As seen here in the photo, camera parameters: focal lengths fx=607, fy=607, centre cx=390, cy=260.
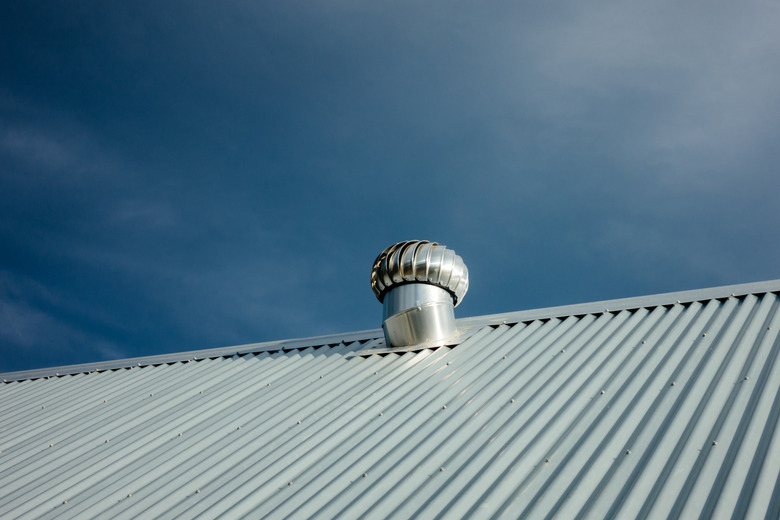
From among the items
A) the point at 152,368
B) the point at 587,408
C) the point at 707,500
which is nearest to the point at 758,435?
the point at 707,500

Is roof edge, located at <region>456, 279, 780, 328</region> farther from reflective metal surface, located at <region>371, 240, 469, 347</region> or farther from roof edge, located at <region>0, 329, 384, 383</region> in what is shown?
roof edge, located at <region>0, 329, 384, 383</region>

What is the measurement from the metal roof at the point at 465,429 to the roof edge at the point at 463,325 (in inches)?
1.8

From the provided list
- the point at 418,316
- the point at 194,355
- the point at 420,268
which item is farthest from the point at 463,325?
the point at 194,355

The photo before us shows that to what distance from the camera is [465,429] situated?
482 centimetres

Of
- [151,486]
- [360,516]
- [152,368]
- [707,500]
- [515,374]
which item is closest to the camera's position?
[707,500]

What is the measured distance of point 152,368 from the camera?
8812 mm

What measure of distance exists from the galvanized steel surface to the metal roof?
65 centimetres

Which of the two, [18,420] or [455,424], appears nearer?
[455,424]

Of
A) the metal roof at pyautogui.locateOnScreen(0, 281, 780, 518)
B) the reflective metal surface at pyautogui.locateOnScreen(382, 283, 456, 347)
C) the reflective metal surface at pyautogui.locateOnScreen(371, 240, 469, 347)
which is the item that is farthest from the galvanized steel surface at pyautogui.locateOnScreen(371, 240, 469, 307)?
the metal roof at pyautogui.locateOnScreen(0, 281, 780, 518)

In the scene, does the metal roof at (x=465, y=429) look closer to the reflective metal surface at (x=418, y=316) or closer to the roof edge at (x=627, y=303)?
the roof edge at (x=627, y=303)

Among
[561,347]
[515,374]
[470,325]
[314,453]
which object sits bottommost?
[314,453]

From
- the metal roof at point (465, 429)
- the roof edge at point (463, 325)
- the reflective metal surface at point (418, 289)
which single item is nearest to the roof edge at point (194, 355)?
the roof edge at point (463, 325)

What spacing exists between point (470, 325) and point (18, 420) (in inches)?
226

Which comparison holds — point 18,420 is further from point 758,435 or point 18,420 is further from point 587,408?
point 758,435
